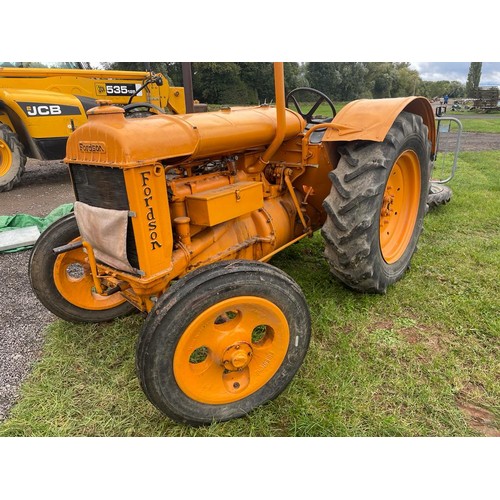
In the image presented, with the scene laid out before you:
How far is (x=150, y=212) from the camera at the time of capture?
206cm

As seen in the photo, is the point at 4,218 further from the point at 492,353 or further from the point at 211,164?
the point at 492,353

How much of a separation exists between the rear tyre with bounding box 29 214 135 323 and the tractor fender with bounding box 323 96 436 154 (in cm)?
189

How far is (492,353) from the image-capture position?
2.54m

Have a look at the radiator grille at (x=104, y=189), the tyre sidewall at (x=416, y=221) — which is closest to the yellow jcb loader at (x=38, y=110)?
the radiator grille at (x=104, y=189)

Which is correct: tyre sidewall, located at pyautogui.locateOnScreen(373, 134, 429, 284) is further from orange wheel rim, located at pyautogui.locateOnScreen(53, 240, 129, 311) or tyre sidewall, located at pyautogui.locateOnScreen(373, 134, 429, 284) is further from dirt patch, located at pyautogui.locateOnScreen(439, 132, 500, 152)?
dirt patch, located at pyautogui.locateOnScreen(439, 132, 500, 152)

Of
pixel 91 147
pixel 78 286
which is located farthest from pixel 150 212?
pixel 78 286

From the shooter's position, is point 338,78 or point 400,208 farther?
point 338,78

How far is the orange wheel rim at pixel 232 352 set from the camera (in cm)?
194

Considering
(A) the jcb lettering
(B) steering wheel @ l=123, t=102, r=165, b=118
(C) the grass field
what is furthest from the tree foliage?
(C) the grass field

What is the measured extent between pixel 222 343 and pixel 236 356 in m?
0.10

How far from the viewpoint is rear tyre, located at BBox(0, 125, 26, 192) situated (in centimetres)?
681

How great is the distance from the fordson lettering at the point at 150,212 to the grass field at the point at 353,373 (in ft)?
2.95

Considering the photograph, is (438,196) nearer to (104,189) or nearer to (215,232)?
(215,232)

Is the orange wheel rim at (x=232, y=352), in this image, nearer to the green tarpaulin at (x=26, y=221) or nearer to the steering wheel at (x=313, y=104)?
the steering wheel at (x=313, y=104)
